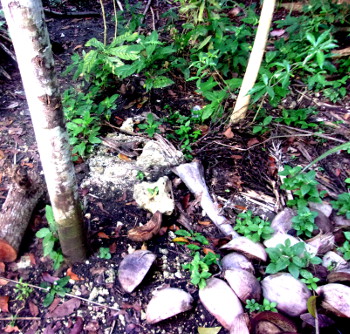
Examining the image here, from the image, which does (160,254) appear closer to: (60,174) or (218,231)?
(218,231)

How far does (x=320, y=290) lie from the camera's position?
1862 millimetres

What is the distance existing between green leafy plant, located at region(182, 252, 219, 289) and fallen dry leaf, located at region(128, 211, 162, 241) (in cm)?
31

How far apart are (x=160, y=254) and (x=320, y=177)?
1546mm

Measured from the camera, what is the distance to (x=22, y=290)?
1935mm

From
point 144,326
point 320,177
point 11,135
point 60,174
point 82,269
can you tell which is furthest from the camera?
point 11,135

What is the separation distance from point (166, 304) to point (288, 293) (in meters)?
0.71

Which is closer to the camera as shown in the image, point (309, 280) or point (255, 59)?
point (309, 280)

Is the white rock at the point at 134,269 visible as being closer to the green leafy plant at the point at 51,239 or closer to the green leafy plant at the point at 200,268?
the green leafy plant at the point at 200,268

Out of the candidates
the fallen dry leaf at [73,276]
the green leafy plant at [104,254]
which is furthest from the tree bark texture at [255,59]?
the fallen dry leaf at [73,276]

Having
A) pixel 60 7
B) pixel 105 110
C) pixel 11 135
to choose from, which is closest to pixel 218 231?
pixel 105 110

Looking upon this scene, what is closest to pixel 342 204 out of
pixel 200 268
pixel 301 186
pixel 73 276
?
pixel 301 186

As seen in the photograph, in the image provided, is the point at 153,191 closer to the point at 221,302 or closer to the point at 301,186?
the point at 221,302

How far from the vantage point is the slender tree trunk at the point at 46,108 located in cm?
118

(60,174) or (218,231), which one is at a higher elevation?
(60,174)
